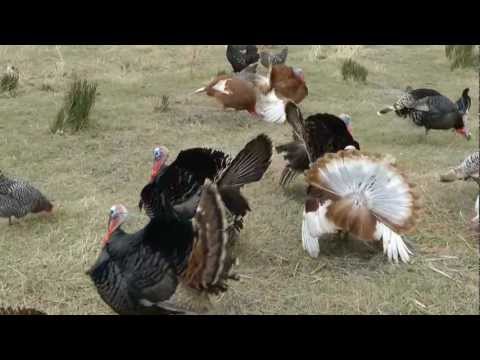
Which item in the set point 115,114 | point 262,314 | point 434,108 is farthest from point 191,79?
point 262,314

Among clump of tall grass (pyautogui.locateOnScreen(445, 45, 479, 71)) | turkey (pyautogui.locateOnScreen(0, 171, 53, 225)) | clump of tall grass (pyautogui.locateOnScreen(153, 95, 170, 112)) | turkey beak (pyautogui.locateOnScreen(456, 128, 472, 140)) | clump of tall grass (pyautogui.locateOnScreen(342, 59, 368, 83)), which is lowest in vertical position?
turkey (pyautogui.locateOnScreen(0, 171, 53, 225))

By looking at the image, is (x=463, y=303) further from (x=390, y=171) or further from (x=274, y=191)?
(x=274, y=191)

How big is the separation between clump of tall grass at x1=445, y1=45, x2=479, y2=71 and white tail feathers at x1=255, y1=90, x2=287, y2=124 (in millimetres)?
5165

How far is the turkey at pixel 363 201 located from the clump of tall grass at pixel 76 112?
3.86 metres

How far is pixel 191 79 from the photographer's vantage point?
9727 millimetres

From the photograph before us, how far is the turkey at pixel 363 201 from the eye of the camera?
12.2 feet

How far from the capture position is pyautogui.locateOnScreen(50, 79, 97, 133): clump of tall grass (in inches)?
262

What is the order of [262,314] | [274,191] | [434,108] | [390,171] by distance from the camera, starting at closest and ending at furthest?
1. [262,314]
2. [390,171]
3. [274,191]
4. [434,108]

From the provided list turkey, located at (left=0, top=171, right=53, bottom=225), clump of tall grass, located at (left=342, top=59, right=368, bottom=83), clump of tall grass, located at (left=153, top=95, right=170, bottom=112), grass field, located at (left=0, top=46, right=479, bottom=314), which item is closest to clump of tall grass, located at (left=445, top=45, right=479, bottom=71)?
grass field, located at (left=0, top=46, right=479, bottom=314)

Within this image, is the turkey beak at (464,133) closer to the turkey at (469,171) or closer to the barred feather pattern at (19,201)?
the turkey at (469,171)

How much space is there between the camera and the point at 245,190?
16.7ft

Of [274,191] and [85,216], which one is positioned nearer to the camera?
[85,216]

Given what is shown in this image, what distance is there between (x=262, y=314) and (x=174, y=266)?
761 mm

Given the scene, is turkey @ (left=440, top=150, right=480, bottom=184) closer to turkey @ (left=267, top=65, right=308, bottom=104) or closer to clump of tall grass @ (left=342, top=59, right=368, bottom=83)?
turkey @ (left=267, top=65, right=308, bottom=104)
